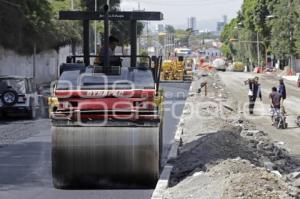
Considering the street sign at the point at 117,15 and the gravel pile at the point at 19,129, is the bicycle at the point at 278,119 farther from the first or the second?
the street sign at the point at 117,15

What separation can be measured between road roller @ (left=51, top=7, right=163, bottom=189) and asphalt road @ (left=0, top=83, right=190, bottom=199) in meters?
0.26

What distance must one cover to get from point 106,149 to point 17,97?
52.7 feet

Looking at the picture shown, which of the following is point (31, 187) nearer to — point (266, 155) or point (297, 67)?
point (266, 155)

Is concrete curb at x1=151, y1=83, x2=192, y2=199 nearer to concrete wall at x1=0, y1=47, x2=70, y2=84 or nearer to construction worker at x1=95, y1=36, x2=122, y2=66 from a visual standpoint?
construction worker at x1=95, y1=36, x2=122, y2=66

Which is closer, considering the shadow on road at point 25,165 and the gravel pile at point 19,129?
the shadow on road at point 25,165

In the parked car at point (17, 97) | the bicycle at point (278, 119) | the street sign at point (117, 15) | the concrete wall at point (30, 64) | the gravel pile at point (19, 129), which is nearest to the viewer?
the street sign at point (117, 15)

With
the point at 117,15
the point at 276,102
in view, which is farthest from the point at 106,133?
the point at 276,102

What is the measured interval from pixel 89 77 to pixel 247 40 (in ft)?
372

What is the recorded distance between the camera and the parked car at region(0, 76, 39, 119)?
87.5ft

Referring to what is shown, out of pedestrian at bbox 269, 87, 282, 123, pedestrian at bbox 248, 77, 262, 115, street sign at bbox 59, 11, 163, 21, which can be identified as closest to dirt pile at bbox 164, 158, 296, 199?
street sign at bbox 59, 11, 163, 21

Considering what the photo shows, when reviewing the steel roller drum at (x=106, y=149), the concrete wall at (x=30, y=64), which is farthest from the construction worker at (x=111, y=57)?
the concrete wall at (x=30, y=64)

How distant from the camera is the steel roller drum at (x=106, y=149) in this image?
1113 cm

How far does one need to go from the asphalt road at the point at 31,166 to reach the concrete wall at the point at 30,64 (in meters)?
25.9

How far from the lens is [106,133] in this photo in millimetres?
11133
